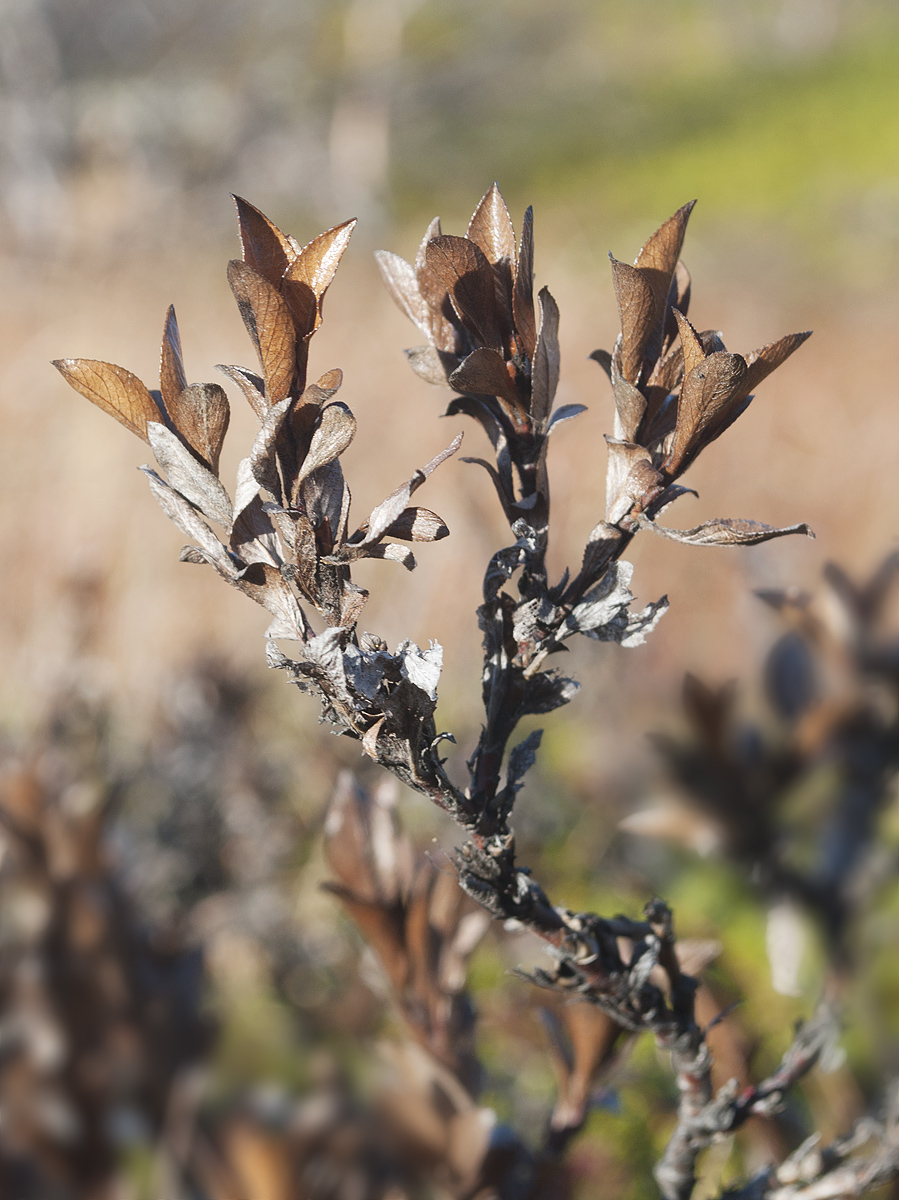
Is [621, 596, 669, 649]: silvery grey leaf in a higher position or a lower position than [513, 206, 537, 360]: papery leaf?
lower

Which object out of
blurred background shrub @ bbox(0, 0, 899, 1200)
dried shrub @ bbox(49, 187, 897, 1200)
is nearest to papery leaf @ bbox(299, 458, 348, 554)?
dried shrub @ bbox(49, 187, 897, 1200)

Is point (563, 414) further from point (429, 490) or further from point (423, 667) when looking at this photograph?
point (429, 490)

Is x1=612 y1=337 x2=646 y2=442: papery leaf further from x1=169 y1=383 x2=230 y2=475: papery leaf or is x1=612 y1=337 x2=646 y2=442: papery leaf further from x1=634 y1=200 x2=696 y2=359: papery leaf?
x1=169 y1=383 x2=230 y2=475: papery leaf

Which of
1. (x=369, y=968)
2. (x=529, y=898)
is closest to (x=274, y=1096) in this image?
(x=369, y=968)

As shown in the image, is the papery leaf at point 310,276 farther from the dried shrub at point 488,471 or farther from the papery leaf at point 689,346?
the papery leaf at point 689,346

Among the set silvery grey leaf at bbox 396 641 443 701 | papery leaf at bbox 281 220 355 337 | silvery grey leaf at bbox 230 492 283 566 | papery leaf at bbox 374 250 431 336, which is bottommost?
silvery grey leaf at bbox 396 641 443 701
